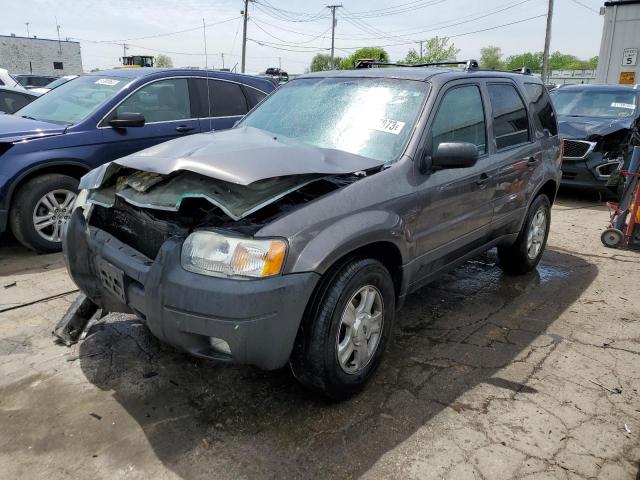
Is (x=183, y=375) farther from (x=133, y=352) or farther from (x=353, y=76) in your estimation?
(x=353, y=76)

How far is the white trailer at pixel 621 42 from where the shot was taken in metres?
18.5

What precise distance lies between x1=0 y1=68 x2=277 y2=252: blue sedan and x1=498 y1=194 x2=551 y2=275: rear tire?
3.58 meters

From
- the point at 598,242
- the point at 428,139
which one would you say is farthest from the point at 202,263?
the point at 598,242

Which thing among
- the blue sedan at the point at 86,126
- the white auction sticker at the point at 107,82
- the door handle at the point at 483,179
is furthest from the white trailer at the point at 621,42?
the white auction sticker at the point at 107,82

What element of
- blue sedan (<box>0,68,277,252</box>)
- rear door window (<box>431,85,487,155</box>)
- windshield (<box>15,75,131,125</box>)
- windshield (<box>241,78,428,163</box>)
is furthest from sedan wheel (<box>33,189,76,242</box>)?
rear door window (<box>431,85,487,155</box>)

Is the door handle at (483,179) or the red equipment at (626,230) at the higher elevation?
the door handle at (483,179)

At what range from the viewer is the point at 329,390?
268 cm

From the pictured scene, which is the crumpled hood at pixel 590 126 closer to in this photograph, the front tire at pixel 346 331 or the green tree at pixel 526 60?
the front tire at pixel 346 331

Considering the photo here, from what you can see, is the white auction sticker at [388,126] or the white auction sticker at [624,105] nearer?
the white auction sticker at [388,126]

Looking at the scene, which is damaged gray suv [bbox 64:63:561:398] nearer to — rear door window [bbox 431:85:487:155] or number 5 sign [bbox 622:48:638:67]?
rear door window [bbox 431:85:487:155]

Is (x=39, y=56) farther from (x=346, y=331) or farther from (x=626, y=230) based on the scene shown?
(x=346, y=331)

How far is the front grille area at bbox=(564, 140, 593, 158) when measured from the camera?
27.3 ft

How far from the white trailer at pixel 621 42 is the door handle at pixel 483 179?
60.5 ft

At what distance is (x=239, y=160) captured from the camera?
2619 millimetres
